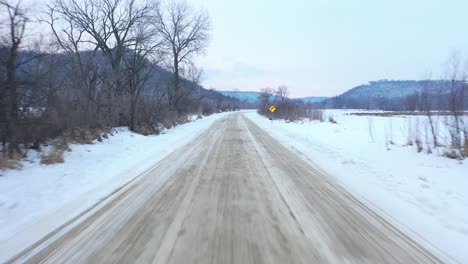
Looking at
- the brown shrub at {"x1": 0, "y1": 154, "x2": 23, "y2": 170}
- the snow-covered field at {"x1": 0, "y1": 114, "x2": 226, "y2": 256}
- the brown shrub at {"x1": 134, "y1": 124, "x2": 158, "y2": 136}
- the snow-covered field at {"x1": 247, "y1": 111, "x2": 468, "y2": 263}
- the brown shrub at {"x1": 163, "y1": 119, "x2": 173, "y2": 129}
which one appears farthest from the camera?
the brown shrub at {"x1": 163, "y1": 119, "x2": 173, "y2": 129}

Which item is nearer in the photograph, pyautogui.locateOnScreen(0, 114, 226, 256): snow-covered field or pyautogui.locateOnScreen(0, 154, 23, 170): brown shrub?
pyautogui.locateOnScreen(0, 114, 226, 256): snow-covered field

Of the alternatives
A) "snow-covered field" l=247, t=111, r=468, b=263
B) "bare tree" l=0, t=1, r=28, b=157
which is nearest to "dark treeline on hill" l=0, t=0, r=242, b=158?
"bare tree" l=0, t=1, r=28, b=157

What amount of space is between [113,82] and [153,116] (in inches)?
150

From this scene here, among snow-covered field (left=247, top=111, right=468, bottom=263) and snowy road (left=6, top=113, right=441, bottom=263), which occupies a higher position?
snowy road (left=6, top=113, right=441, bottom=263)

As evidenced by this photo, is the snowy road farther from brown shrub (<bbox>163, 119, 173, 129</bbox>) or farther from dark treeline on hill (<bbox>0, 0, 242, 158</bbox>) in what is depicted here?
brown shrub (<bbox>163, 119, 173, 129</bbox>)

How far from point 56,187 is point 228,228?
4110 mm

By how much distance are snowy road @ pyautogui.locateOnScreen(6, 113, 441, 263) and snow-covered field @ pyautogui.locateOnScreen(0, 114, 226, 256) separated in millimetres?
378

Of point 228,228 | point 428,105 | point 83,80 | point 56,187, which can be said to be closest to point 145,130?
point 83,80

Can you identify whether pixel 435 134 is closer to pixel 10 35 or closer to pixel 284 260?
pixel 284 260

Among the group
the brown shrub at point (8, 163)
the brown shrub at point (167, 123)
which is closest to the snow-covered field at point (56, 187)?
the brown shrub at point (8, 163)

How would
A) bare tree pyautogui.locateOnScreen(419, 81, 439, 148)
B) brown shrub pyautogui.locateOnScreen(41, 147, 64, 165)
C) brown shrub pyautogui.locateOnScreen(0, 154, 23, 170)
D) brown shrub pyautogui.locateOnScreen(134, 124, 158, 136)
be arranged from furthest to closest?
1. brown shrub pyautogui.locateOnScreen(134, 124, 158, 136)
2. bare tree pyautogui.locateOnScreen(419, 81, 439, 148)
3. brown shrub pyautogui.locateOnScreen(41, 147, 64, 165)
4. brown shrub pyautogui.locateOnScreen(0, 154, 23, 170)

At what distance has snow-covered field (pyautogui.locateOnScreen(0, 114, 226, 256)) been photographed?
398 cm

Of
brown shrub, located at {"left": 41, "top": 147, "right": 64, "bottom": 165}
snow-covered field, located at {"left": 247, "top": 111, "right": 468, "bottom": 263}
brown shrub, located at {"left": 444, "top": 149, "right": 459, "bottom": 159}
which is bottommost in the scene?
snow-covered field, located at {"left": 247, "top": 111, "right": 468, "bottom": 263}

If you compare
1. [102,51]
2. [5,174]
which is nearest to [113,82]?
[102,51]
